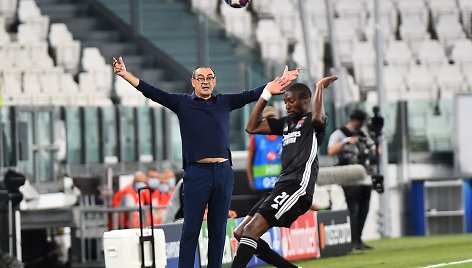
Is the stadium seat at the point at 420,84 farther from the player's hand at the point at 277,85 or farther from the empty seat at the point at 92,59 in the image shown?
the player's hand at the point at 277,85

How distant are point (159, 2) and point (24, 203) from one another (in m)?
7.15

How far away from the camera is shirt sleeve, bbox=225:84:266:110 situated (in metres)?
12.3

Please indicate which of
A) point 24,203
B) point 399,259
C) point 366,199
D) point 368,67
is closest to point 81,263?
point 24,203

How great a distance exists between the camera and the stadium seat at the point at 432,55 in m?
29.3

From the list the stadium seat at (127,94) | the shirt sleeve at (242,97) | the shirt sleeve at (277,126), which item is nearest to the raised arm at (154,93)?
the shirt sleeve at (242,97)

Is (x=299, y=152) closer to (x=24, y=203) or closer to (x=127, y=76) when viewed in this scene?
(x=127, y=76)

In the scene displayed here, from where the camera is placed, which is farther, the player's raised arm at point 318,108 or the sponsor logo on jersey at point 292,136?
the sponsor logo on jersey at point 292,136

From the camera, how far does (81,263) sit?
66.2 ft

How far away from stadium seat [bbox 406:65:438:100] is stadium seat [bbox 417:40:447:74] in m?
0.30

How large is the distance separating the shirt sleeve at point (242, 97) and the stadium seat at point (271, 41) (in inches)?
588

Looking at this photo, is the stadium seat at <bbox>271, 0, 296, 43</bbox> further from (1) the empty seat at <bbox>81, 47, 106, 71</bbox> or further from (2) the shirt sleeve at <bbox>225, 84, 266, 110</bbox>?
(2) the shirt sleeve at <bbox>225, 84, 266, 110</bbox>

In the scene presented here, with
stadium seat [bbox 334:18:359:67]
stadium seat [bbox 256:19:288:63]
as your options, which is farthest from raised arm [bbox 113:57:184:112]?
stadium seat [bbox 334:18:359:67]

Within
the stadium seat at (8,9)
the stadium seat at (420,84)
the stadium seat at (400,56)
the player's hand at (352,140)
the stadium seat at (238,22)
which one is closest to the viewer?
the player's hand at (352,140)

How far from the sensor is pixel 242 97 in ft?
40.7
